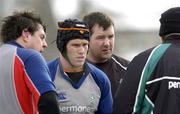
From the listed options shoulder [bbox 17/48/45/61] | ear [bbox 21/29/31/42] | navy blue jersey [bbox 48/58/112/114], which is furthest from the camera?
navy blue jersey [bbox 48/58/112/114]

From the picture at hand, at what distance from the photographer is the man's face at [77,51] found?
8023 millimetres

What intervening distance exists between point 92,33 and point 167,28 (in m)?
2.00

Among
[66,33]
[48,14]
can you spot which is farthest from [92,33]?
[48,14]

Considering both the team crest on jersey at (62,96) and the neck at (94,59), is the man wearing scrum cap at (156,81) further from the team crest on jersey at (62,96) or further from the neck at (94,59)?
the neck at (94,59)

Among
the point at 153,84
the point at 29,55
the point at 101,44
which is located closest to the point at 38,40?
the point at 29,55

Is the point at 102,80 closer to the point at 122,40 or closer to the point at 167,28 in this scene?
the point at 167,28

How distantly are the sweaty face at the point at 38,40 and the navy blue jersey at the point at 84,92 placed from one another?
35cm

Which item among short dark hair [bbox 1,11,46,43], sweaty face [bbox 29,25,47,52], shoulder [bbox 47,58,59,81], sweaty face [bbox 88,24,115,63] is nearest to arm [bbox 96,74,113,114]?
shoulder [bbox 47,58,59,81]

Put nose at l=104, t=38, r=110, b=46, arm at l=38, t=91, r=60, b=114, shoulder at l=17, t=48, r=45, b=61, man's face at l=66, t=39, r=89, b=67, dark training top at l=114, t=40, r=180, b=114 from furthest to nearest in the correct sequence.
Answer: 1. nose at l=104, t=38, r=110, b=46
2. man's face at l=66, t=39, r=89, b=67
3. shoulder at l=17, t=48, r=45, b=61
4. arm at l=38, t=91, r=60, b=114
5. dark training top at l=114, t=40, r=180, b=114

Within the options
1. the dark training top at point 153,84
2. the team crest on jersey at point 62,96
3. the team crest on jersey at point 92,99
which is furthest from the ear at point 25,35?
the dark training top at point 153,84

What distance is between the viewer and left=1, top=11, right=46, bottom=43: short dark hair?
306 inches

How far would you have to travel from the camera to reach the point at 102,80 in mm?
8055

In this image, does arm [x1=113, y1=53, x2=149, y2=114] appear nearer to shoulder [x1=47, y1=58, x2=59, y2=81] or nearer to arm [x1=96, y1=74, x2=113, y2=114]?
arm [x1=96, y1=74, x2=113, y2=114]

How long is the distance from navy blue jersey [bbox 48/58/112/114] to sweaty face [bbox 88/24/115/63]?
3.52ft
